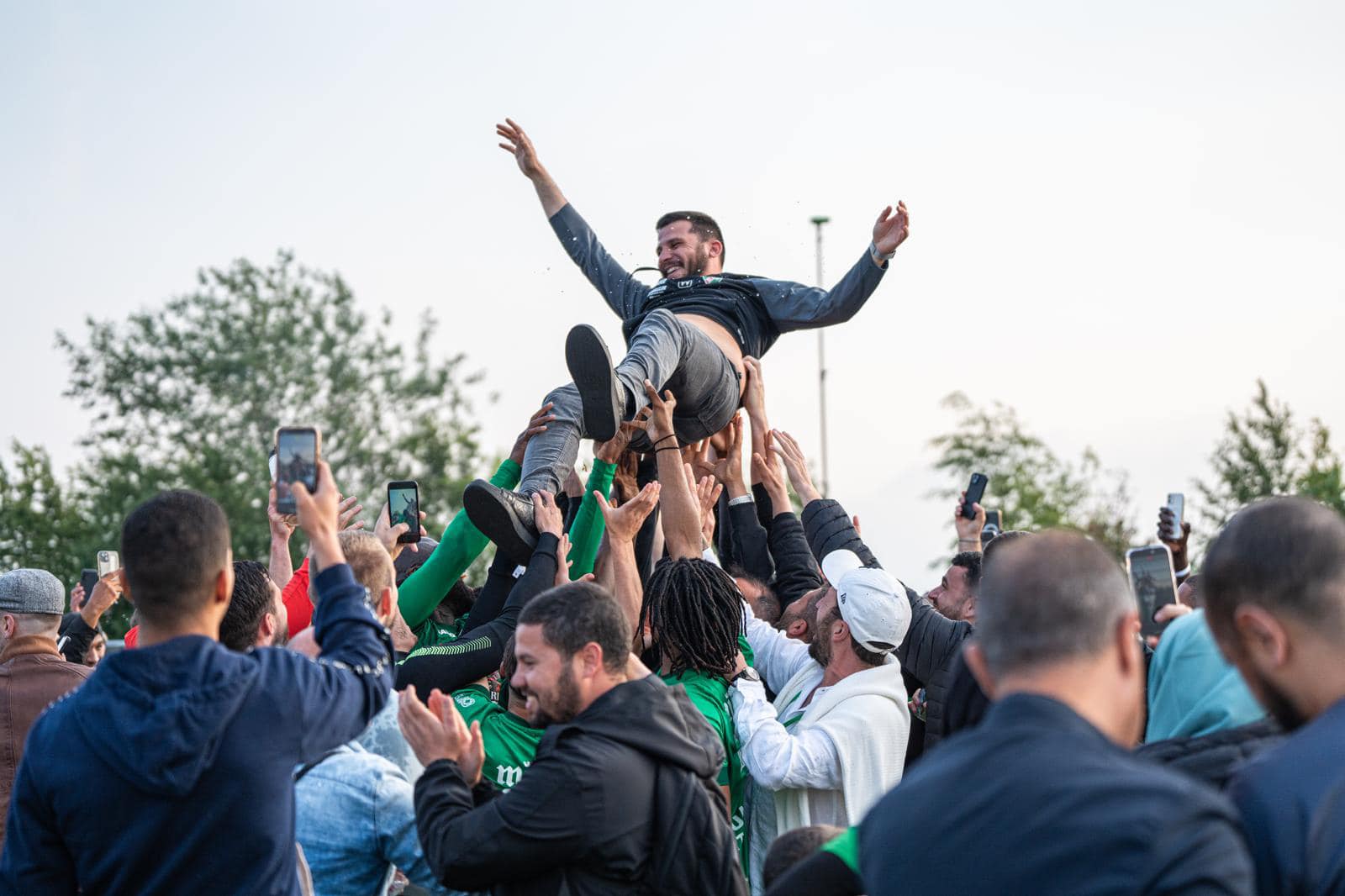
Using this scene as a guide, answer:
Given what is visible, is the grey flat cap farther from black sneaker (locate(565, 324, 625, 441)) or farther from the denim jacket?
the denim jacket

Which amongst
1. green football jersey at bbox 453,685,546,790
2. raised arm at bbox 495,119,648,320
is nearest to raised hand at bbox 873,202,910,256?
raised arm at bbox 495,119,648,320

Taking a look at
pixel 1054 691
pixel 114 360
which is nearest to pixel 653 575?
pixel 1054 691

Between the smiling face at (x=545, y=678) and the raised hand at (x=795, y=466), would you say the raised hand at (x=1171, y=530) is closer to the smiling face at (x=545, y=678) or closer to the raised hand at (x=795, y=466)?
the raised hand at (x=795, y=466)

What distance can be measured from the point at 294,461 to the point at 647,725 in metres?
1.06

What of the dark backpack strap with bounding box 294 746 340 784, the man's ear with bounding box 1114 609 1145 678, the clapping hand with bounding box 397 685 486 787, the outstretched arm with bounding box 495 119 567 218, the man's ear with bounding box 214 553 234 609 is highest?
the outstretched arm with bounding box 495 119 567 218

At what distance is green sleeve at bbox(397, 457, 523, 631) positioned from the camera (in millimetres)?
5254

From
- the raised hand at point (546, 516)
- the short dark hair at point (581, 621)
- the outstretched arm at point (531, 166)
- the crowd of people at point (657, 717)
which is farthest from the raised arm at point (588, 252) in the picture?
the short dark hair at point (581, 621)

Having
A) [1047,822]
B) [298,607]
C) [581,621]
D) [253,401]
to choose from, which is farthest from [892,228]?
[253,401]

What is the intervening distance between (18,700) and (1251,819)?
15.1 ft

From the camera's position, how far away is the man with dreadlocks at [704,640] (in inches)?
181

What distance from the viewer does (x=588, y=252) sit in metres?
7.74

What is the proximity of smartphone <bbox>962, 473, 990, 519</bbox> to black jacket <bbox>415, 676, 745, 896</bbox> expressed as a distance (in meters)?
3.95

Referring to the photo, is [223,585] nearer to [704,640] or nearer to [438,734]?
[438,734]

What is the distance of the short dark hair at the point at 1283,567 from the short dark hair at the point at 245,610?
2.57 m
